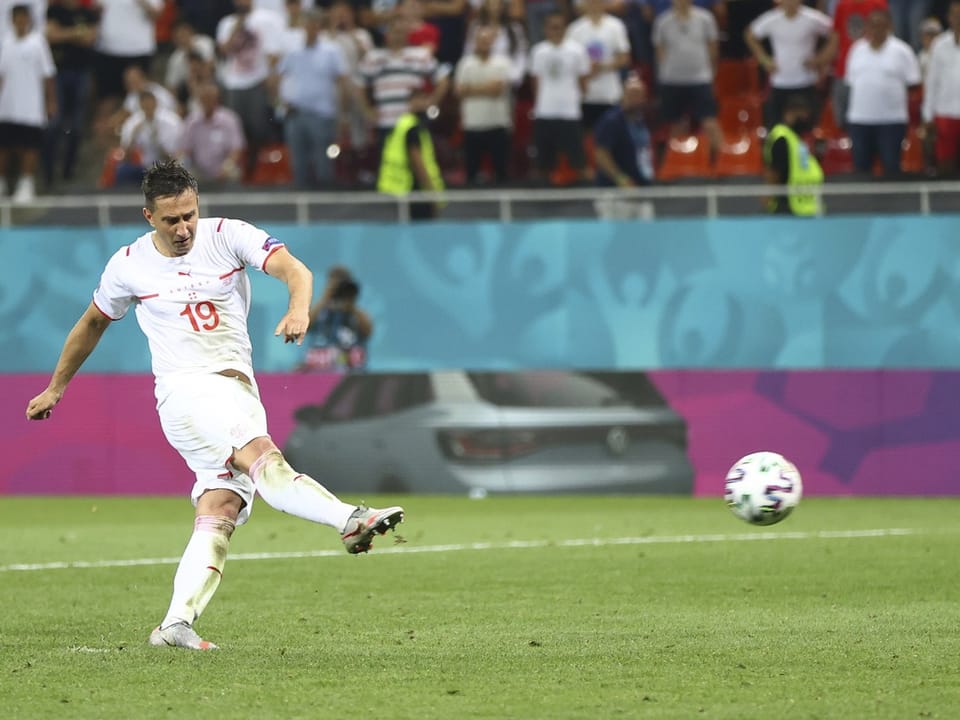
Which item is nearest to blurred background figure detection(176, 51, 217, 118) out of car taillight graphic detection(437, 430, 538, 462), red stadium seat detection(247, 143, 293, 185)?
red stadium seat detection(247, 143, 293, 185)

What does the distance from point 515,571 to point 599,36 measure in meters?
10.2

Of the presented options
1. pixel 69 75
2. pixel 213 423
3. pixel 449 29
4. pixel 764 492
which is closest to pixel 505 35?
pixel 449 29

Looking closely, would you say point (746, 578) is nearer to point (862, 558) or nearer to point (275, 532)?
point (862, 558)

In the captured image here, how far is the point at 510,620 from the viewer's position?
9758mm

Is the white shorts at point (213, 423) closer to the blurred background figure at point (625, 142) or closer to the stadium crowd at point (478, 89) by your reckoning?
the stadium crowd at point (478, 89)

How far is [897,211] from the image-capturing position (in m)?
19.8

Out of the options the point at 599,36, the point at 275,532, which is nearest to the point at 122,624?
the point at 275,532

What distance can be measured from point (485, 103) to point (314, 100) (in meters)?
1.99

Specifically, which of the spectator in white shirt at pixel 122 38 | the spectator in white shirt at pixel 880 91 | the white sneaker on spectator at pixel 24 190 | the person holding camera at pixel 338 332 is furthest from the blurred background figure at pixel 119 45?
the spectator in white shirt at pixel 880 91

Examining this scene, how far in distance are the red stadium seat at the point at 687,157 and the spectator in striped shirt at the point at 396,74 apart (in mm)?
2898

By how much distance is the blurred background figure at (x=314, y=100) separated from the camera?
21.7m

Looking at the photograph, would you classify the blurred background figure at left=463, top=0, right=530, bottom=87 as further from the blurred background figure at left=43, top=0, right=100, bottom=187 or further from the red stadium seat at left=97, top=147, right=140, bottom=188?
the blurred background figure at left=43, top=0, right=100, bottom=187

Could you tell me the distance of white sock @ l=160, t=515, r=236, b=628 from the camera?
859 centimetres

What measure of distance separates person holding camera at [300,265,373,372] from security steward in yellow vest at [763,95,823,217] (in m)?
4.52
